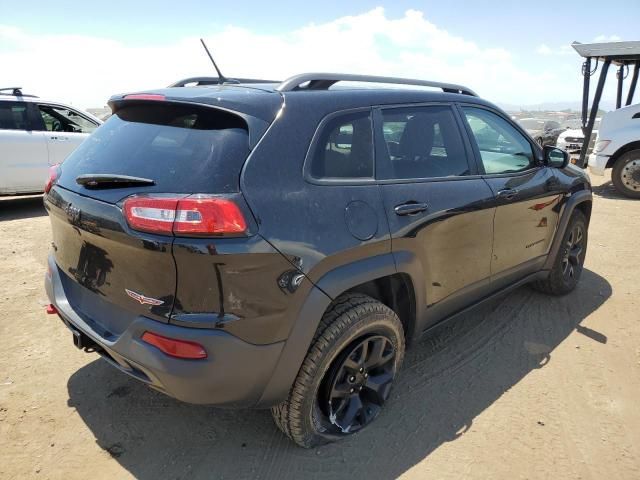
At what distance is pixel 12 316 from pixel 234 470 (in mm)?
2432

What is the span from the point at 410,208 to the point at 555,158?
1.96m

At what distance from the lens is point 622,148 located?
9156mm

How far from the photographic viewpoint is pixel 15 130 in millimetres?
7062

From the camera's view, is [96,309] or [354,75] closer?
[96,309]

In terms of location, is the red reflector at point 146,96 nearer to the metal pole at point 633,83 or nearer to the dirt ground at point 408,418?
the dirt ground at point 408,418

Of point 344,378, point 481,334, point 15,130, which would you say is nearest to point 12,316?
point 344,378

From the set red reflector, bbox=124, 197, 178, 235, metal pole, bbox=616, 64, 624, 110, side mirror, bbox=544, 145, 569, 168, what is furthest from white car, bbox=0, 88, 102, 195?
metal pole, bbox=616, 64, 624, 110

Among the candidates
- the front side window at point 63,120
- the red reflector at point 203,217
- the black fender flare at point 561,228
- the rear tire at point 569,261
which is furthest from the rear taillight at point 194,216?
the front side window at point 63,120

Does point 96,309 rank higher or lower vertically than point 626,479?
higher

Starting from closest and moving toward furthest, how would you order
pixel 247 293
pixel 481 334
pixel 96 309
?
pixel 247 293 → pixel 96 309 → pixel 481 334

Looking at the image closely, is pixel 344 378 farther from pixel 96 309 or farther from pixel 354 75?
pixel 354 75

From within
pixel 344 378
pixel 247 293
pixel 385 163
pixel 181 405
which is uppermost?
pixel 385 163

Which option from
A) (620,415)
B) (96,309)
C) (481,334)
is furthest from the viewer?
(481,334)

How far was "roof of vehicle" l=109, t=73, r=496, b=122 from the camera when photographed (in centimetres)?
209
